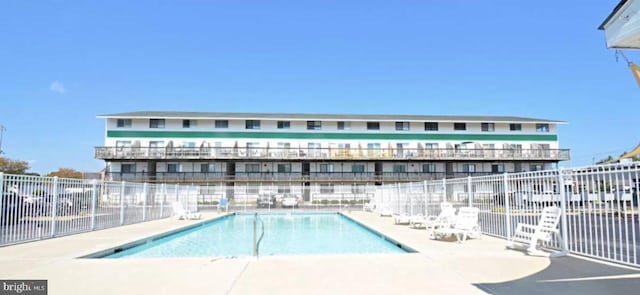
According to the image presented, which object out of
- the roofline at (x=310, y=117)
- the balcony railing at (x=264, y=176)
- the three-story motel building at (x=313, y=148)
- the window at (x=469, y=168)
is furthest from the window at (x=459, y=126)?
the balcony railing at (x=264, y=176)

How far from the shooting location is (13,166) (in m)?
52.4

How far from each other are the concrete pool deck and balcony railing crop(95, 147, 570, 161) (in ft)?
103

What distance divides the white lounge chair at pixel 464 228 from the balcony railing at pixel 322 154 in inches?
1169

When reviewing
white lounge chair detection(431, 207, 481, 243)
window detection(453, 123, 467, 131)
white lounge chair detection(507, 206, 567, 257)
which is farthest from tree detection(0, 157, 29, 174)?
white lounge chair detection(507, 206, 567, 257)

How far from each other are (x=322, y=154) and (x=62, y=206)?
2996cm

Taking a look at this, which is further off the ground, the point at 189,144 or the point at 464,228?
the point at 189,144

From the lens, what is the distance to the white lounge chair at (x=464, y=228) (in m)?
9.18

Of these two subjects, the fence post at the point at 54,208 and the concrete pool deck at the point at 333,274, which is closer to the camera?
the concrete pool deck at the point at 333,274

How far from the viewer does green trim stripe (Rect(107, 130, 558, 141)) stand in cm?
4019

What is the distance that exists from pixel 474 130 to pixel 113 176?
3755 cm

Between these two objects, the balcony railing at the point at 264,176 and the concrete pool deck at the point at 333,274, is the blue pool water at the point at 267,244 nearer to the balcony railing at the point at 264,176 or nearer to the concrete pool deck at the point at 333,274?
the concrete pool deck at the point at 333,274

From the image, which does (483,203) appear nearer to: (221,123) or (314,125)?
Answer: (314,125)

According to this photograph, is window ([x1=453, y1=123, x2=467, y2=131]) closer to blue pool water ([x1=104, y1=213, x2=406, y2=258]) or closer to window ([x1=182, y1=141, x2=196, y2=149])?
window ([x1=182, y1=141, x2=196, y2=149])

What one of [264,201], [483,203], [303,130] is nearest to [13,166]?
[303,130]
